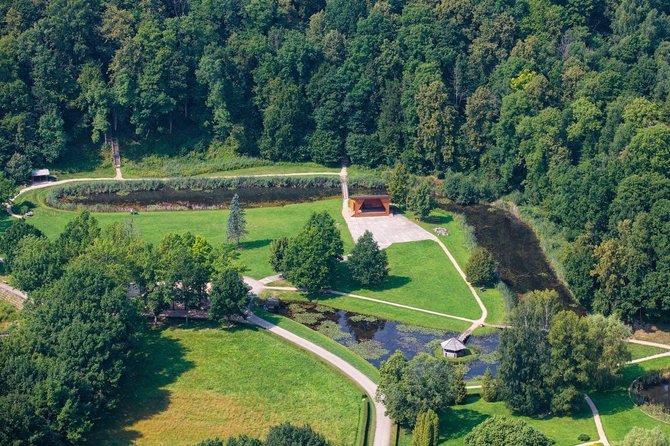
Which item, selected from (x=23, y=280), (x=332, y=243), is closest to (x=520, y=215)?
(x=332, y=243)

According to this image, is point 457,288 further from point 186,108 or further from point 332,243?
point 186,108

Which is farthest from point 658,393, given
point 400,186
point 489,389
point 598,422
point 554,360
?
point 400,186

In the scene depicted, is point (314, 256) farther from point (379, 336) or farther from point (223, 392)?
point (223, 392)

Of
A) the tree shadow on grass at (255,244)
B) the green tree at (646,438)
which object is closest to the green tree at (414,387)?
the green tree at (646,438)

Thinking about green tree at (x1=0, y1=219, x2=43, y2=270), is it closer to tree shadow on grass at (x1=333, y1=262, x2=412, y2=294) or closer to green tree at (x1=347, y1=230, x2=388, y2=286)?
tree shadow on grass at (x1=333, y1=262, x2=412, y2=294)

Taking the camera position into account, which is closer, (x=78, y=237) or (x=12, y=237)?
(x=78, y=237)
